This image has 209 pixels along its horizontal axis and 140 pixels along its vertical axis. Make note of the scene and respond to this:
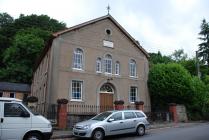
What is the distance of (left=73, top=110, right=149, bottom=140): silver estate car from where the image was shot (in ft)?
49.7

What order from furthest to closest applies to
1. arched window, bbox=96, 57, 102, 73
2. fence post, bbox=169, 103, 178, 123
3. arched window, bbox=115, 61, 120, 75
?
arched window, bbox=115, 61, 120, 75 → fence post, bbox=169, 103, 178, 123 → arched window, bbox=96, 57, 102, 73

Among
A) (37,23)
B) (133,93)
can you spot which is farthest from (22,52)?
(133,93)

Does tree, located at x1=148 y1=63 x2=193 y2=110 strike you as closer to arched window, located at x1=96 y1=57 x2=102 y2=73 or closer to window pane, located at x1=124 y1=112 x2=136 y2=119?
arched window, located at x1=96 y1=57 x2=102 y2=73

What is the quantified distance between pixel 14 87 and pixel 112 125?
117 ft

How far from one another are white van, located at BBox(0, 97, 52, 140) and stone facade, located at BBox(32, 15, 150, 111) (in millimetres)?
10526

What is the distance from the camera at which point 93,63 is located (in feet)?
84.4

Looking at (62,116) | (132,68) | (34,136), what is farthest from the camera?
(132,68)

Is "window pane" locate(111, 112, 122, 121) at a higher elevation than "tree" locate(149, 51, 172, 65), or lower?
lower

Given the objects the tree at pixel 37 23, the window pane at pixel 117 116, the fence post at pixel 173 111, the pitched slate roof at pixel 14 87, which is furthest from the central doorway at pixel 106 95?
the tree at pixel 37 23

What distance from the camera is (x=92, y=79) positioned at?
2533cm

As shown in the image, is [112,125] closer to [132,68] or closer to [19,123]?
[19,123]

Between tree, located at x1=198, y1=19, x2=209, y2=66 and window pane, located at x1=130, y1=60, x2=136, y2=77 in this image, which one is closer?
window pane, located at x1=130, y1=60, x2=136, y2=77

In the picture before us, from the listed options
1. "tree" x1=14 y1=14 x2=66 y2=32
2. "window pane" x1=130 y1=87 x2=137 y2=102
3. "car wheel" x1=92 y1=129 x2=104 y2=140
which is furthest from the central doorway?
"tree" x1=14 y1=14 x2=66 y2=32

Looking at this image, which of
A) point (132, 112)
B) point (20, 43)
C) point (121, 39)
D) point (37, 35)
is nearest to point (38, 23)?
point (37, 35)
